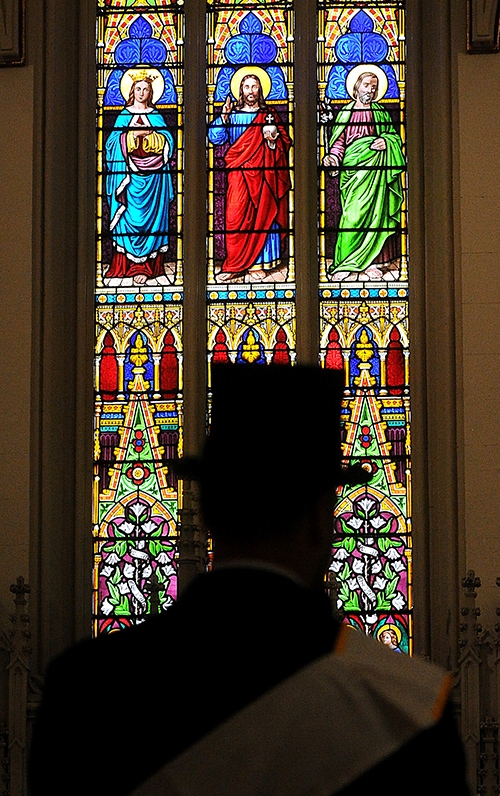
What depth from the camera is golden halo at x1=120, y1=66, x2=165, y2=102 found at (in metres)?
9.23

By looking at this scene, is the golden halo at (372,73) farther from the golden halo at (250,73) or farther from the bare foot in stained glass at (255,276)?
the bare foot in stained glass at (255,276)

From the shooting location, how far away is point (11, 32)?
8.70m

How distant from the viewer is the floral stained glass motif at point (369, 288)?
8.40 m

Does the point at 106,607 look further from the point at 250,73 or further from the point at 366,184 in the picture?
the point at 250,73

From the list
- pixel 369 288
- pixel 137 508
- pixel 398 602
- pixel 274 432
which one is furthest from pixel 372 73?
pixel 274 432

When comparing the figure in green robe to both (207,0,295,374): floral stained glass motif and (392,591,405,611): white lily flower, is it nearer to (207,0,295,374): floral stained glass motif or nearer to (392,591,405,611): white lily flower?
(207,0,295,374): floral stained glass motif

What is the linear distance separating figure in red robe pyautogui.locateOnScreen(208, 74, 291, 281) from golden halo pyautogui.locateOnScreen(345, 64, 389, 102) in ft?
1.69

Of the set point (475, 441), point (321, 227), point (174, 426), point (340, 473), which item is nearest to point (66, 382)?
point (174, 426)

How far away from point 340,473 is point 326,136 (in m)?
7.30

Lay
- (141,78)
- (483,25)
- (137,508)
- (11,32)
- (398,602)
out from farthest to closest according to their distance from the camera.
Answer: (141,78)
(11,32)
(137,508)
(483,25)
(398,602)

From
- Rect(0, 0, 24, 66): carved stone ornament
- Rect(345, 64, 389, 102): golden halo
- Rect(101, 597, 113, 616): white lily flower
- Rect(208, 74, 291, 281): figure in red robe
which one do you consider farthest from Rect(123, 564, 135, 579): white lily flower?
Rect(345, 64, 389, 102): golden halo

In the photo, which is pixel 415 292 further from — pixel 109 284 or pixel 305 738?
pixel 305 738

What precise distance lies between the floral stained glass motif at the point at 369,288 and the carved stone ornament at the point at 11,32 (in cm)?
189

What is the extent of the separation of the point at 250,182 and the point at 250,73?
2.42ft
